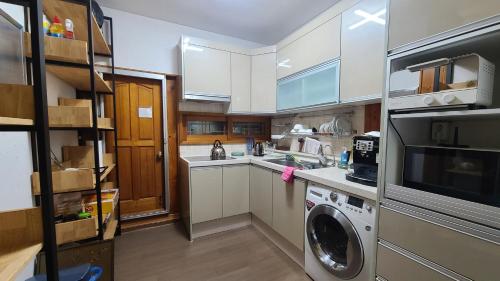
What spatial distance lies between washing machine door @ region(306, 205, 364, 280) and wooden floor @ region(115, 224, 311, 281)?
0.36 metres

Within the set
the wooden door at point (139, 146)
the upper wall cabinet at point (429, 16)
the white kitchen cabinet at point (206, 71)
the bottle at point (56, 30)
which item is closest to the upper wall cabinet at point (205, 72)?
the white kitchen cabinet at point (206, 71)

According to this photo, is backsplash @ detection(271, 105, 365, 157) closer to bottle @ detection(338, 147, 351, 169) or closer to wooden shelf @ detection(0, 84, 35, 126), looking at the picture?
bottle @ detection(338, 147, 351, 169)

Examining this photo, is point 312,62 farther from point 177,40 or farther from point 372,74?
point 177,40

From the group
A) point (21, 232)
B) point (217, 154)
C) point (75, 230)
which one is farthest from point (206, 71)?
point (21, 232)

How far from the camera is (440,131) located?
1.20 metres

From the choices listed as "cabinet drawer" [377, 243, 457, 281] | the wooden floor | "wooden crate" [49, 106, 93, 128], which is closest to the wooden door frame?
the wooden floor

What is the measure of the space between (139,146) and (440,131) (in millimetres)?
2857

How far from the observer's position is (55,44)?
120cm

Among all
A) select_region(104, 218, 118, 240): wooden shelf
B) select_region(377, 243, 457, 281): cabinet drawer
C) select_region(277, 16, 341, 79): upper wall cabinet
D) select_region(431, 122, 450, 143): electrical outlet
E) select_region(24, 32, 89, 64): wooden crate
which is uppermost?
select_region(277, 16, 341, 79): upper wall cabinet

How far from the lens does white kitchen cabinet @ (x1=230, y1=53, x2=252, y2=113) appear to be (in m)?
2.71

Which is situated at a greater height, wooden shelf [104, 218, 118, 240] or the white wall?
the white wall

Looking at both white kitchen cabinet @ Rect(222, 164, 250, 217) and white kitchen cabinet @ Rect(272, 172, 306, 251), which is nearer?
white kitchen cabinet @ Rect(272, 172, 306, 251)

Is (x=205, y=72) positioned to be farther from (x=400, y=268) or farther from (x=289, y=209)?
(x=400, y=268)

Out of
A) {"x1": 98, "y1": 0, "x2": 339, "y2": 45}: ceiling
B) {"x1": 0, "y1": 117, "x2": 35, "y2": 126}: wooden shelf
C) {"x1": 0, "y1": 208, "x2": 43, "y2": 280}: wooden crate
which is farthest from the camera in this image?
{"x1": 98, "y1": 0, "x2": 339, "y2": 45}: ceiling
